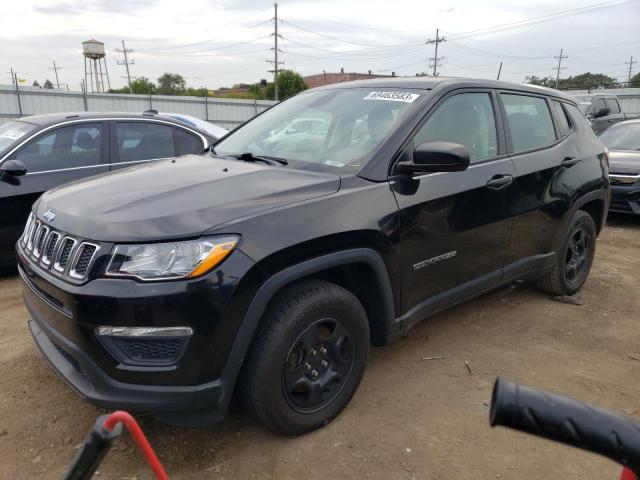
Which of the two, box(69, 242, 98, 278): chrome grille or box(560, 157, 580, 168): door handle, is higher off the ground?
box(560, 157, 580, 168): door handle

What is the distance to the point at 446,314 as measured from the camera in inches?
161

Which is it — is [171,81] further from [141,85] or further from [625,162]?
[625,162]

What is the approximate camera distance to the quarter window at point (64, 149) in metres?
4.87

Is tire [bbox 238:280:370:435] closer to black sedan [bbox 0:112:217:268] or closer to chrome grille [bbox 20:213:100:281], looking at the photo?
chrome grille [bbox 20:213:100:281]

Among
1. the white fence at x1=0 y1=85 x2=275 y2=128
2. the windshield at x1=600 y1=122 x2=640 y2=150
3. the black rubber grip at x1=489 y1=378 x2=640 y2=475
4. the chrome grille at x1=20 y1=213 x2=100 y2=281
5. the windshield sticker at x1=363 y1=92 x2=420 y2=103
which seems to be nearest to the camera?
the black rubber grip at x1=489 y1=378 x2=640 y2=475

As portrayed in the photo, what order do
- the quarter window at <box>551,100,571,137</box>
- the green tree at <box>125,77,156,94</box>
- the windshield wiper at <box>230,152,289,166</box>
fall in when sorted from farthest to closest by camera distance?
1. the green tree at <box>125,77,156,94</box>
2. the quarter window at <box>551,100,571,137</box>
3. the windshield wiper at <box>230,152,289,166</box>

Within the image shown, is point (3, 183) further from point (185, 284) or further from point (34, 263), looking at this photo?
point (185, 284)

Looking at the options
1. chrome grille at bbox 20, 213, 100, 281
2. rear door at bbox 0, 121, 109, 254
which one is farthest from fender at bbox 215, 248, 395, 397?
rear door at bbox 0, 121, 109, 254

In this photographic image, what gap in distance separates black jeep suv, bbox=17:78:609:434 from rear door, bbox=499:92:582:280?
0.02 m

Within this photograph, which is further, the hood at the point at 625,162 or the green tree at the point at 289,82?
the green tree at the point at 289,82

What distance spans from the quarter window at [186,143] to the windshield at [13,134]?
1446mm

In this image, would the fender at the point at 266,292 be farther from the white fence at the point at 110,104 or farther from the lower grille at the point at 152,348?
the white fence at the point at 110,104

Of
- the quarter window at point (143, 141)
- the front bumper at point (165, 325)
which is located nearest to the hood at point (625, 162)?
the quarter window at point (143, 141)

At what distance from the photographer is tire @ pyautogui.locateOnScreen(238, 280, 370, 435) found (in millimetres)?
2260
